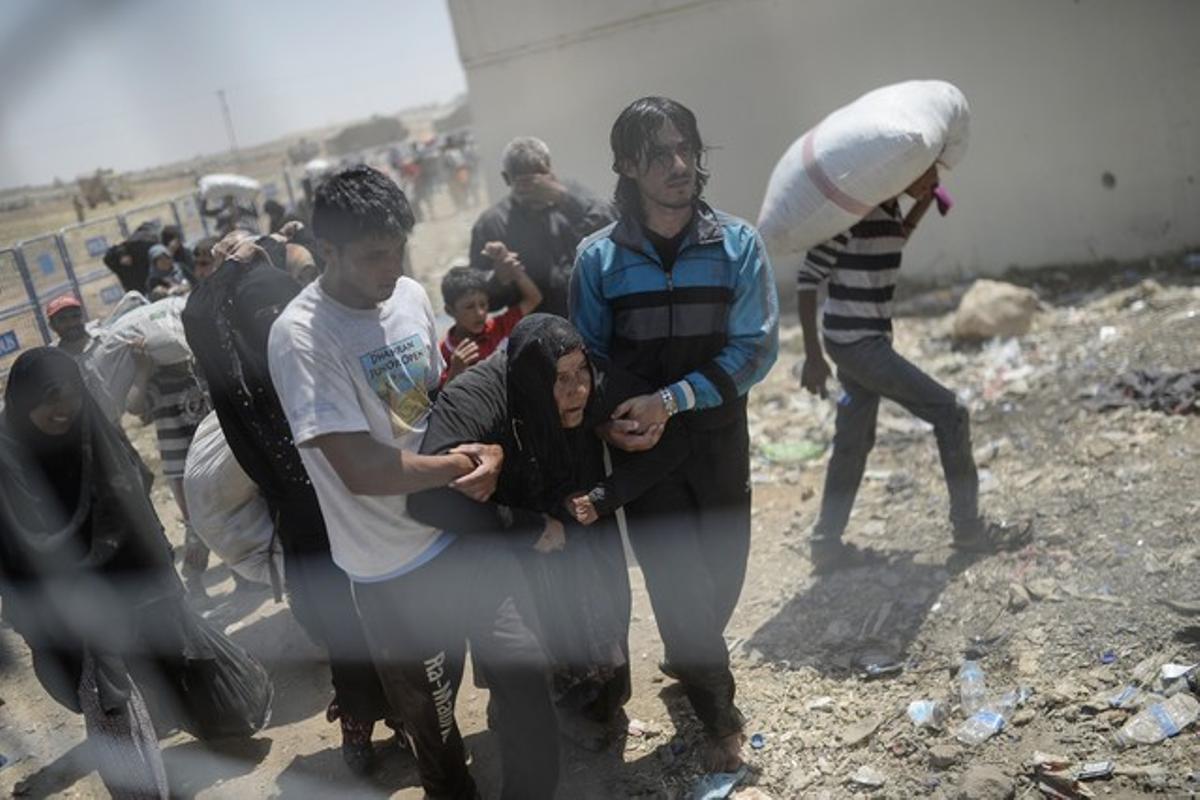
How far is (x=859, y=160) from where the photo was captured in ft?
11.5

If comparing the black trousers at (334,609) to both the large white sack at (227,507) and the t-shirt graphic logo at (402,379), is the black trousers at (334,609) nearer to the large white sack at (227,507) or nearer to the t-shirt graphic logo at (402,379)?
the large white sack at (227,507)

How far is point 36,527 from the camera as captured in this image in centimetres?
286

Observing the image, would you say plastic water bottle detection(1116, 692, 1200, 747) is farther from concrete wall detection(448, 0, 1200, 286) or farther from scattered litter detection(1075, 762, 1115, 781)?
concrete wall detection(448, 0, 1200, 286)

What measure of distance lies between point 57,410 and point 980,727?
2.85 m

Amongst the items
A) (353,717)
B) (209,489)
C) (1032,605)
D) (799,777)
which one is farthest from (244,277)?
(1032,605)

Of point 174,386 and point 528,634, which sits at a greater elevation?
point 174,386

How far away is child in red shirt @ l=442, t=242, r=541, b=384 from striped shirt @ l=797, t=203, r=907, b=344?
120 cm

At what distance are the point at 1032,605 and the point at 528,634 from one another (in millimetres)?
1903

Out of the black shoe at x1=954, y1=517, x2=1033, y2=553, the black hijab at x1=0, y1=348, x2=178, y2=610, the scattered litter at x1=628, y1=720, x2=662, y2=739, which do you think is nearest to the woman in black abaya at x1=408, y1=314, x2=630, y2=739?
the scattered litter at x1=628, y1=720, x2=662, y2=739

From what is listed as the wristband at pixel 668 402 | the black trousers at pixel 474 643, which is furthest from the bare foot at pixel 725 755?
the wristband at pixel 668 402

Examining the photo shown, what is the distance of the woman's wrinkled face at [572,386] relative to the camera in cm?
249

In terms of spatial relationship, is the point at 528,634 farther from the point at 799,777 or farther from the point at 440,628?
the point at 799,777

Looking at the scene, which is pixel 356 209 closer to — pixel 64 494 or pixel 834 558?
pixel 64 494

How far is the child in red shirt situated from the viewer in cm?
382
